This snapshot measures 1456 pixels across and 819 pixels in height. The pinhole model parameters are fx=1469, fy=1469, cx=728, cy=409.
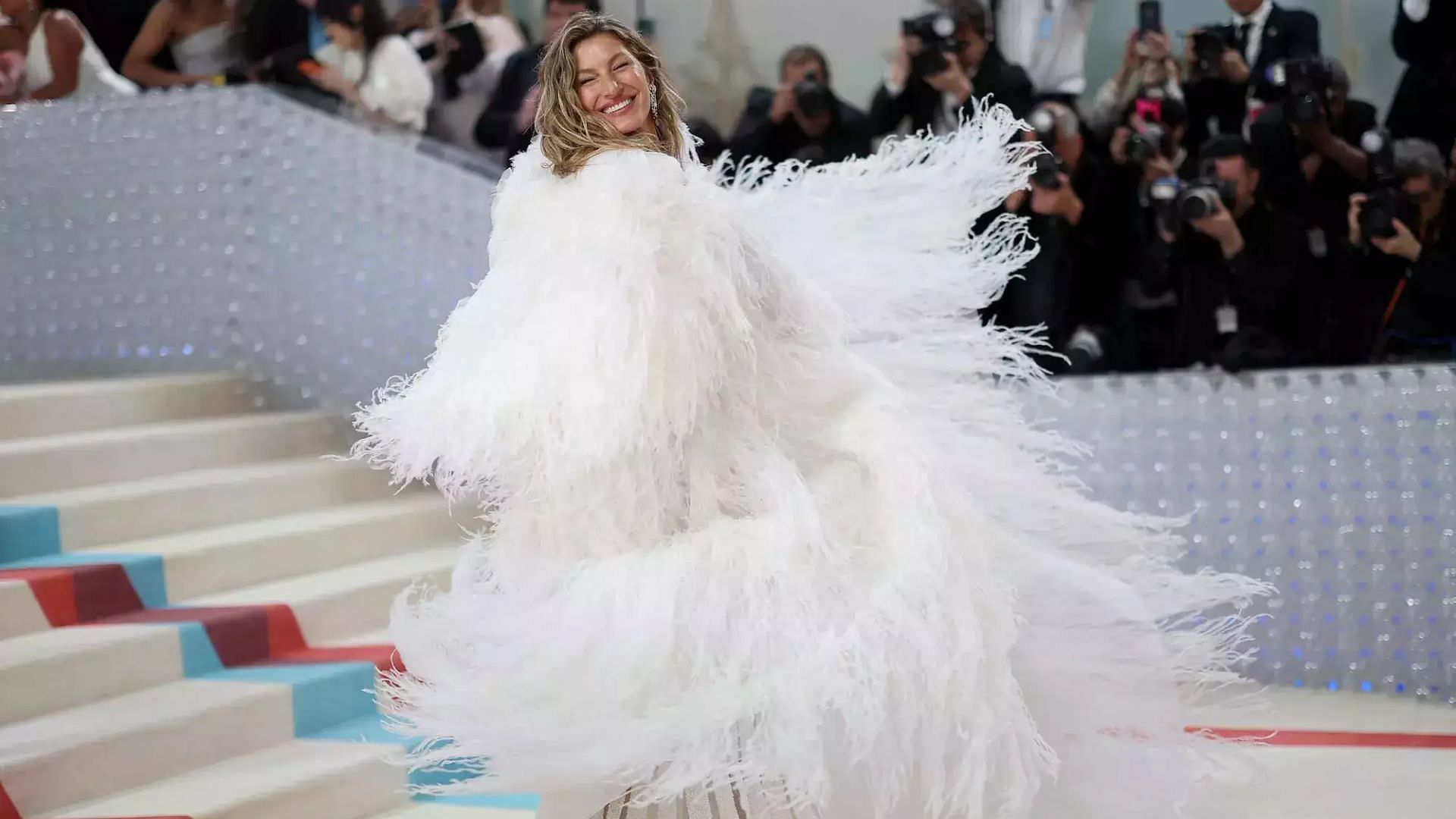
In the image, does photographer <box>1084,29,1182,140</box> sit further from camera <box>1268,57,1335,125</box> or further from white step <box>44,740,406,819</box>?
white step <box>44,740,406,819</box>

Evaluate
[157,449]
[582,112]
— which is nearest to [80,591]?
[157,449]

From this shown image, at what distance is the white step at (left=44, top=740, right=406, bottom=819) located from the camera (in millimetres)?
2785

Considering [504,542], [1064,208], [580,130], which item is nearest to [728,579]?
[504,542]

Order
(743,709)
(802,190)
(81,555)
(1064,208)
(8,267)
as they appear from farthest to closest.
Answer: (8,267)
(1064,208)
(81,555)
(802,190)
(743,709)

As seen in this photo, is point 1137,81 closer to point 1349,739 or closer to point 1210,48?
point 1210,48

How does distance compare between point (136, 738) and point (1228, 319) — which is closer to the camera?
point (136, 738)

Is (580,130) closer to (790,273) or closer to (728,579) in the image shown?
(790,273)

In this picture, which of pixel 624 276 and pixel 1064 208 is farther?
pixel 1064 208

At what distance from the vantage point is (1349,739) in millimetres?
3479

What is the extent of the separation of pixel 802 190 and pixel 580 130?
523 mm

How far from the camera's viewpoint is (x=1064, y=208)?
4.17 meters

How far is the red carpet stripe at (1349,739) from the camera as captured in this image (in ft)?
11.2

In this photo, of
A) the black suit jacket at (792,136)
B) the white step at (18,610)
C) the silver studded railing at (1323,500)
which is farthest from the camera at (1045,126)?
the white step at (18,610)

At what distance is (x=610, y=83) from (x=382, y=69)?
10.7ft
